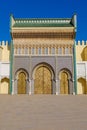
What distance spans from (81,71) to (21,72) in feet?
18.4

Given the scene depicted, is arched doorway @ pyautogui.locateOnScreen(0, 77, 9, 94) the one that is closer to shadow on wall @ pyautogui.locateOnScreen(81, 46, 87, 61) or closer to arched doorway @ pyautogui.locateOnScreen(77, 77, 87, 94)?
arched doorway @ pyautogui.locateOnScreen(77, 77, 87, 94)

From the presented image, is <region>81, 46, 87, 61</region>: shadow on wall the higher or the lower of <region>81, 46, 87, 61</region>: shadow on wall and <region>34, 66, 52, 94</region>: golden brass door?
the higher

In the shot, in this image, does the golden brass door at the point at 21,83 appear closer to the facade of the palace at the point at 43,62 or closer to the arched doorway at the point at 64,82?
the facade of the palace at the point at 43,62

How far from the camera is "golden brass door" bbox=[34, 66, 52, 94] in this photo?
24547mm

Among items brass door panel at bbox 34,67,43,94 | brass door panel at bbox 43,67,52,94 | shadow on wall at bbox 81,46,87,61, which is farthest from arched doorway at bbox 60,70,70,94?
shadow on wall at bbox 81,46,87,61

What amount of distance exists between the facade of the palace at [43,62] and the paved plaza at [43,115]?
26.5 feet

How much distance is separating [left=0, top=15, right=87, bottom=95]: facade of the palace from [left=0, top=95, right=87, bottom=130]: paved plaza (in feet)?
26.5

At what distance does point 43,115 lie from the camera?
12.5 meters

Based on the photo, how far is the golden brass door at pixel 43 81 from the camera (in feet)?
80.5

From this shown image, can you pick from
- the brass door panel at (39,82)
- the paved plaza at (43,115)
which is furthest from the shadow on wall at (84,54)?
the paved plaza at (43,115)

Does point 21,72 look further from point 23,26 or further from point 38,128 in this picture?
point 38,128

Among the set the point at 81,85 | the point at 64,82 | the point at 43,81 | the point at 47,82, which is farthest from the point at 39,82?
the point at 81,85

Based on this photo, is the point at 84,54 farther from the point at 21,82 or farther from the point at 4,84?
the point at 4,84

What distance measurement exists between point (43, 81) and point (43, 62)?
1.76 meters
